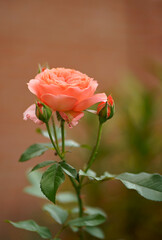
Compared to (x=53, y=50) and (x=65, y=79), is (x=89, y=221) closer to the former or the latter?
(x=65, y=79)

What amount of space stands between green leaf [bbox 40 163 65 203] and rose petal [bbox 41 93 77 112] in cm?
8

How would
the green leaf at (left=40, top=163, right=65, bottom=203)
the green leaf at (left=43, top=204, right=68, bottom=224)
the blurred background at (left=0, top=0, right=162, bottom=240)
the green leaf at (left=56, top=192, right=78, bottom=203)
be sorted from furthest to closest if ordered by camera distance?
the blurred background at (left=0, top=0, right=162, bottom=240), the green leaf at (left=56, top=192, right=78, bottom=203), the green leaf at (left=43, top=204, right=68, bottom=224), the green leaf at (left=40, top=163, right=65, bottom=203)

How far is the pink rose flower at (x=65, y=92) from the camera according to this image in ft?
1.23

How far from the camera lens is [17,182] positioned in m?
2.03

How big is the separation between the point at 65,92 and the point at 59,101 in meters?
0.01

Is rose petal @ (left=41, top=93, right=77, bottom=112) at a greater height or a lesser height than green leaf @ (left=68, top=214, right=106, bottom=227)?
greater

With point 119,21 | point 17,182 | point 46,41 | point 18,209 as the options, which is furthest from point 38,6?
point 18,209

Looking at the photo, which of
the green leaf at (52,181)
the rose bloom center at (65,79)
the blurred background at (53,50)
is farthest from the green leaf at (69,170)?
the blurred background at (53,50)

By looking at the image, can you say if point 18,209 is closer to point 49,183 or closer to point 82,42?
point 82,42

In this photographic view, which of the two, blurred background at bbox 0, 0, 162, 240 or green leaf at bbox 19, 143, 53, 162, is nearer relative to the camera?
green leaf at bbox 19, 143, 53, 162

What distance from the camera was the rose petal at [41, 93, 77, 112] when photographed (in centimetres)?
37

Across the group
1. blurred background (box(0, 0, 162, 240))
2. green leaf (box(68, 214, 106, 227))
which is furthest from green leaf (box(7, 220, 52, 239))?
blurred background (box(0, 0, 162, 240))

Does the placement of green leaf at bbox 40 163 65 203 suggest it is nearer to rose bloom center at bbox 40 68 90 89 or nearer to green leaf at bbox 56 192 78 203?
rose bloom center at bbox 40 68 90 89

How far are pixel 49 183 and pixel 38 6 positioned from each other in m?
1.87
